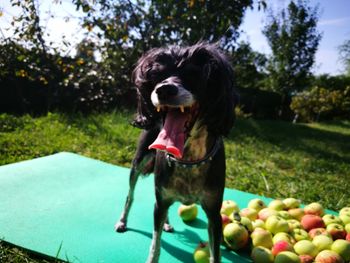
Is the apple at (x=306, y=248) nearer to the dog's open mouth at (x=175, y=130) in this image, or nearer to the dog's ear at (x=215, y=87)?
A: the dog's ear at (x=215, y=87)

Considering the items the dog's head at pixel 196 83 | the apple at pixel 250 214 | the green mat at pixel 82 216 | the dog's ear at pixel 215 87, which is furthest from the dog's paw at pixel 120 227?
the dog's ear at pixel 215 87

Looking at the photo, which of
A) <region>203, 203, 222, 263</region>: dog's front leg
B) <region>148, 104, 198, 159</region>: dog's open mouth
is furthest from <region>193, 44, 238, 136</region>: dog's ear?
<region>203, 203, 222, 263</region>: dog's front leg

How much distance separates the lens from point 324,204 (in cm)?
430

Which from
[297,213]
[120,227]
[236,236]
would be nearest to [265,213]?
[297,213]

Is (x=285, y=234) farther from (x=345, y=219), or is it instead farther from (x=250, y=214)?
(x=345, y=219)

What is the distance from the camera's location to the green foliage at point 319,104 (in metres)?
19.1

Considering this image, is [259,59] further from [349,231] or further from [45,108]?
[349,231]

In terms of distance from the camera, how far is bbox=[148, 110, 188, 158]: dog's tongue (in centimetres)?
187

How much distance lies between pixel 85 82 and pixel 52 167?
572 cm

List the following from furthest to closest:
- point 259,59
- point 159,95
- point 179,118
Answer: point 259,59 < point 179,118 < point 159,95

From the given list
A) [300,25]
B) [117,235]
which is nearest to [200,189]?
[117,235]

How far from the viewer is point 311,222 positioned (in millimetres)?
3051

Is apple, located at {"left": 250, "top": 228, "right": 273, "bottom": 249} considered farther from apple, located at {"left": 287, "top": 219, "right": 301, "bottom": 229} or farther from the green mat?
apple, located at {"left": 287, "top": 219, "right": 301, "bottom": 229}

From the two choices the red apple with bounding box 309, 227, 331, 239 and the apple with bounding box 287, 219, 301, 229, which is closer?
the red apple with bounding box 309, 227, 331, 239
